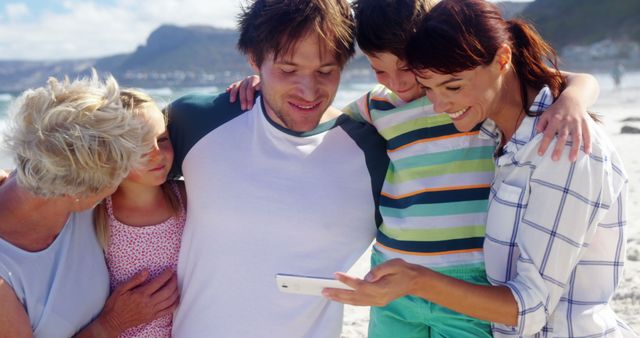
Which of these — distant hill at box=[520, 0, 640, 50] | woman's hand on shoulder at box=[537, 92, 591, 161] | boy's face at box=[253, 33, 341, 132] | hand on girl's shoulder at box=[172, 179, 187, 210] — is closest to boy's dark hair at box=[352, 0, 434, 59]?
boy's face at box=[253, 33, 341, 132]

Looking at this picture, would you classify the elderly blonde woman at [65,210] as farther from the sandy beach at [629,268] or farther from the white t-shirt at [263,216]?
the sandy beach at [629,268]

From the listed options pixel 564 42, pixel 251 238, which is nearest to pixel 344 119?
pixel 251 238

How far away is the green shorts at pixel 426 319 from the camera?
2426 millimetres

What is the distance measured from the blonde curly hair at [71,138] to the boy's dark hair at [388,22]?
1.01m

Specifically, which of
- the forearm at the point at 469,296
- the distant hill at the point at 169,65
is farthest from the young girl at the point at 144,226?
the distant hill at the point at 169,65

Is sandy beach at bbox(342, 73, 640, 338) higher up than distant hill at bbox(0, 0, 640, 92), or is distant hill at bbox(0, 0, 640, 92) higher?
sandy beach at bbox(342, 73, 640, 338)

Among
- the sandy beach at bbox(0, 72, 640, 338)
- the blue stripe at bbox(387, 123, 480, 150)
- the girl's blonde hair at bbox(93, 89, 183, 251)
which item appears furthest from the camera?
the sandy beach at bbox(0, 72, 640, 338)

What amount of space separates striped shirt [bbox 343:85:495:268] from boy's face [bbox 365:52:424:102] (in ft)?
0.15

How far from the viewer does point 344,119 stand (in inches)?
109

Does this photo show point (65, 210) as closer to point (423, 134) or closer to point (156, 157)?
point (156, 157)

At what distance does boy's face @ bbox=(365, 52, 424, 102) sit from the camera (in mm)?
2574

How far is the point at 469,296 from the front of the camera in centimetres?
194

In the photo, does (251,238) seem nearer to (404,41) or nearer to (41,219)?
(41,219)

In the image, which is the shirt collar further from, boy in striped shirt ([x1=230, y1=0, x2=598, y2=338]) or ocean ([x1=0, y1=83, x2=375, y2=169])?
ocean ([x1=0, y1=83, x2=375, y2=169])
